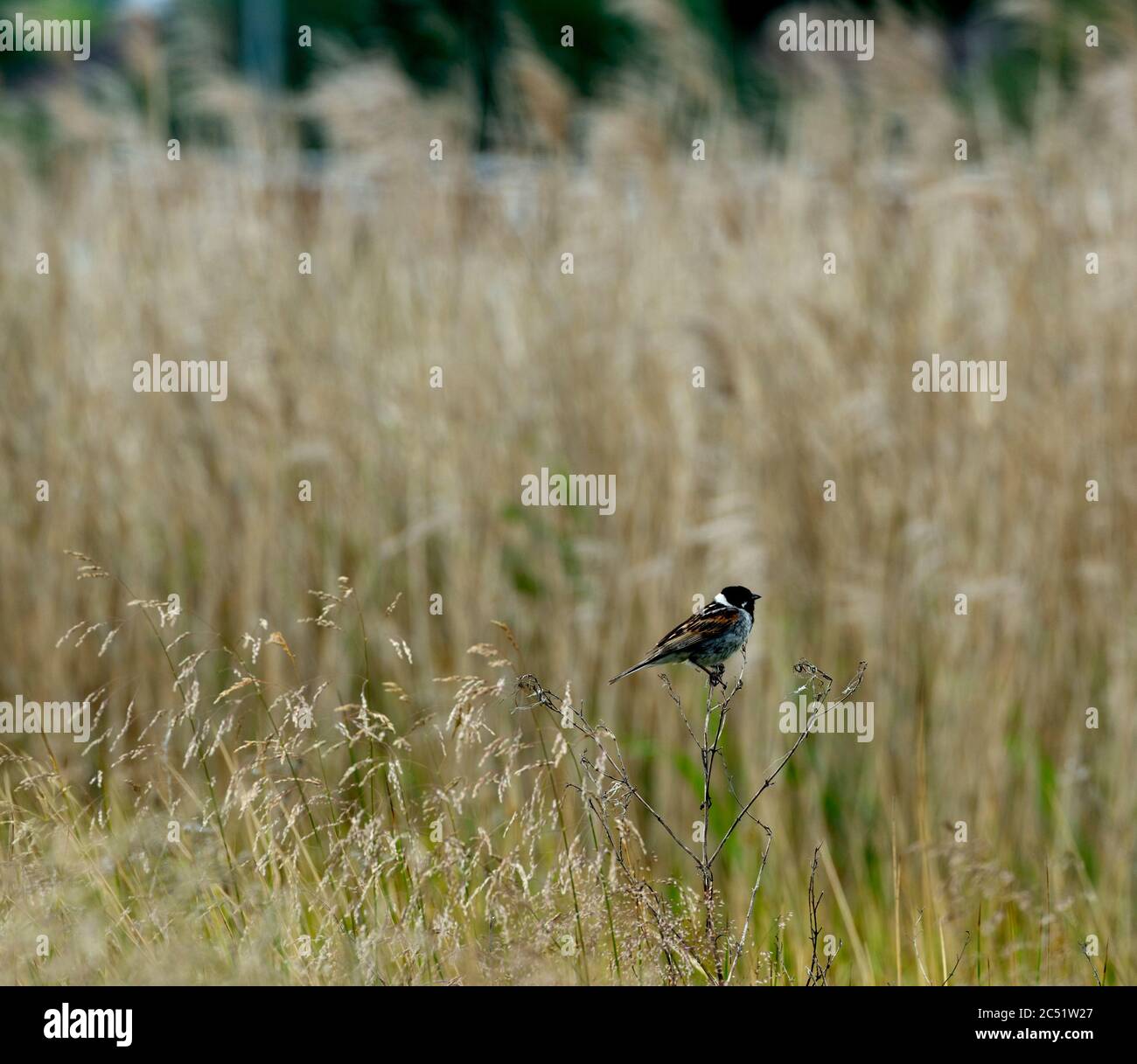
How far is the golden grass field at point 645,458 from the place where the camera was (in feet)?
11.6

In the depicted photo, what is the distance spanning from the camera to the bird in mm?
1751

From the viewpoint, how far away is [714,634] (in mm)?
1753

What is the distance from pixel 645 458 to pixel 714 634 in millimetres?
2209

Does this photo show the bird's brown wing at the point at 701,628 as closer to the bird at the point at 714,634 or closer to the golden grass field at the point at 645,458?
the bird at the point at 714,634

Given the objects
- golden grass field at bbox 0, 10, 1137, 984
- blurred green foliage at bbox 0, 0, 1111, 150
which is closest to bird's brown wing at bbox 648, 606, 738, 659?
golden grass field at bbox 0, 10, 1137, 984

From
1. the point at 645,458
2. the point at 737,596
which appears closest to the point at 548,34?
the point at 645,458

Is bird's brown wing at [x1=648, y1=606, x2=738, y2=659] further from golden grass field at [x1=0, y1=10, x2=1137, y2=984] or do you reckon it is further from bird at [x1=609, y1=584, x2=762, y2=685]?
golden grass field at [x1=0, y1=10, x2=1137, y2=984]

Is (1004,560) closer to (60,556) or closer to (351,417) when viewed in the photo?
(351,417)

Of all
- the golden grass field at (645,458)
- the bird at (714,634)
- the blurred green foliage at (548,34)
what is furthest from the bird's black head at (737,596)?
the blurred green foliage at (548,34)

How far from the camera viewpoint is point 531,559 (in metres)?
3.97

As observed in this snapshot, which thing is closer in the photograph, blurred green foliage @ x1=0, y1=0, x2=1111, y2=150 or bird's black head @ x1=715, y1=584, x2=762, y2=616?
bird's black head @ x1=715, y1=584, x2=762, y2=616

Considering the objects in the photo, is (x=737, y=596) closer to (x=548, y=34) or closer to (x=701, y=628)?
(x=701, y=628)

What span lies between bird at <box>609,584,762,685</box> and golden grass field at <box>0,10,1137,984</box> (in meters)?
1.17

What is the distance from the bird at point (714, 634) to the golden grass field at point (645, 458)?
117 centimetres
